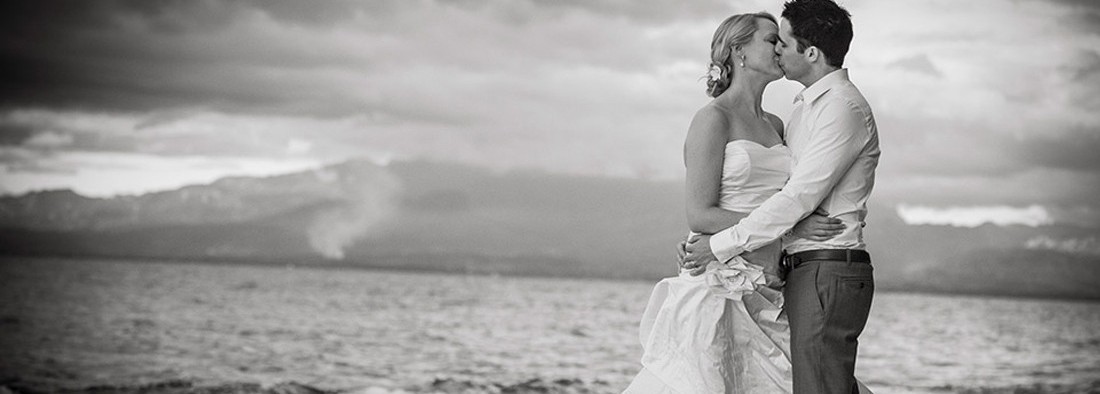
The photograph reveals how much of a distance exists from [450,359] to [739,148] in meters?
16.6

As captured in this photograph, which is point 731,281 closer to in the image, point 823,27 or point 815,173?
point 815,173

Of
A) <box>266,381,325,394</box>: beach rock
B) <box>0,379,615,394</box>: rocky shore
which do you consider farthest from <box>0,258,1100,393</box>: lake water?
<box>266,381,325,394</box>: beach rock

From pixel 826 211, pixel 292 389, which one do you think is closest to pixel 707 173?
pixel 826 211

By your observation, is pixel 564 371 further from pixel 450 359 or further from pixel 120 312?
pixel 120 312

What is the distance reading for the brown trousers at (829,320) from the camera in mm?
3377

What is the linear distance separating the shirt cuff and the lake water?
1141 centimetres

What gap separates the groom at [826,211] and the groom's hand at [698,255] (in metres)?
0.11

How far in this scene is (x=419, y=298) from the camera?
4662cm

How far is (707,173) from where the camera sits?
12.1 feet

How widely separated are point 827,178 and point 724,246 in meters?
0.42

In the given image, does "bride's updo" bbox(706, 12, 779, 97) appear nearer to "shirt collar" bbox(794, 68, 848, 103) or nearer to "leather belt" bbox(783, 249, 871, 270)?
"shirt collar" bbox(794, 68, 848, 103)

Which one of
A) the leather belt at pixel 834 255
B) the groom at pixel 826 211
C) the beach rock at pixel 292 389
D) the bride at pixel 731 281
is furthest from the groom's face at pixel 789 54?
the beach rock at pixel 292 389

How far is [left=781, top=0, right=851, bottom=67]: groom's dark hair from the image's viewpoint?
3.44m

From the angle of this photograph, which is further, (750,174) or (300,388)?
(300,388)
